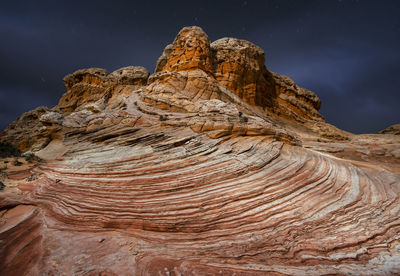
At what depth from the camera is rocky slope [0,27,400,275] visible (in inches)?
124

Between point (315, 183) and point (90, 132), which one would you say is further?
point (90, 132)

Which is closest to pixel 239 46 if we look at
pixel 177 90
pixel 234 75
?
pixel 234 75

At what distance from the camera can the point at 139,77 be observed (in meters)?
22.7

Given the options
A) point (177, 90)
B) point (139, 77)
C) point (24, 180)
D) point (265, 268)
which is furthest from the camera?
point (139, 77)

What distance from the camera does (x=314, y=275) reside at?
2.74 m

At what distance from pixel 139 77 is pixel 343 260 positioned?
25269 mm

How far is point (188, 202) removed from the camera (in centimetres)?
461

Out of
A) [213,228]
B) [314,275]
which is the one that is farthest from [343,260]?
[213,228]

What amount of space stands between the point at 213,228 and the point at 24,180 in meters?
8.39

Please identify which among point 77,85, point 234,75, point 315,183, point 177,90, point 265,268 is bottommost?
point 265,268

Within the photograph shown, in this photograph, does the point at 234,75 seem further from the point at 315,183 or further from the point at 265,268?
the point at 265,268

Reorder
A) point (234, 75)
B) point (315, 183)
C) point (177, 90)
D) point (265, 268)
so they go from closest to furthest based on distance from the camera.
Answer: point (265, 268), point (315, 183), point (177, 90), point (234, 75)

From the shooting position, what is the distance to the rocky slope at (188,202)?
10.3ft

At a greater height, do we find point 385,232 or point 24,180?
point 24,180
